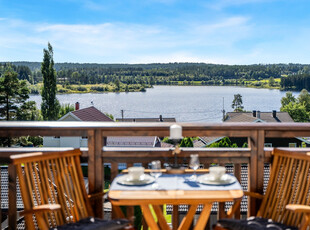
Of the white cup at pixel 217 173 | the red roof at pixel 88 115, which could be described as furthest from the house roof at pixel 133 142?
the white cup at pixel 217 173

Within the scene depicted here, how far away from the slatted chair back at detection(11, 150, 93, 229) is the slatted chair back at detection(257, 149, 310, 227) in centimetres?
141

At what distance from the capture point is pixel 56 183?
2.74 meters

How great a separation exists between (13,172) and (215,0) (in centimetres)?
3704

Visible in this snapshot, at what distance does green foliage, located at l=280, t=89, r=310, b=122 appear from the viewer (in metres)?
51.0

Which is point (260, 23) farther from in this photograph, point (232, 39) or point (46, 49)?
point (46, 49)

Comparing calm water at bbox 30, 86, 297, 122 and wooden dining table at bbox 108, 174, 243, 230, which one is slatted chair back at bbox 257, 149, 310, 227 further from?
calm water at bbox 30, 86, 297, 122

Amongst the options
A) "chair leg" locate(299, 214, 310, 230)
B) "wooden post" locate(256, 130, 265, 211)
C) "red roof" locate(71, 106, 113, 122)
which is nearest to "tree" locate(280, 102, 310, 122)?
"red roof" locate(71, 106, 113, 122)

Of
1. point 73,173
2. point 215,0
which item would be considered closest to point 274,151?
point 73,173

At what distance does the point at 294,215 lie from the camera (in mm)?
2643

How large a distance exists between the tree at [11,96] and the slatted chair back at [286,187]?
29.8 metres

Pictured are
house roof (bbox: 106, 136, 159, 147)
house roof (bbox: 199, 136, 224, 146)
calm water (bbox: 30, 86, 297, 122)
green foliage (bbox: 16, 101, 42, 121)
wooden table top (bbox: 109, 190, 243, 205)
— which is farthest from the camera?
calm water (bbox: 30, 86, 297, 122)

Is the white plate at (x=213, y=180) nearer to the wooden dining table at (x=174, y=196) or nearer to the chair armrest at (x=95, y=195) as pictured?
the wooden dining table at (x=174, y=196)

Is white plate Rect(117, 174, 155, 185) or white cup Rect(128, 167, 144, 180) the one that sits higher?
white cup Rect(128, 167, 144, 180)

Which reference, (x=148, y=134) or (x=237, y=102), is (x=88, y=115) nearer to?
(x=148, y=134)
